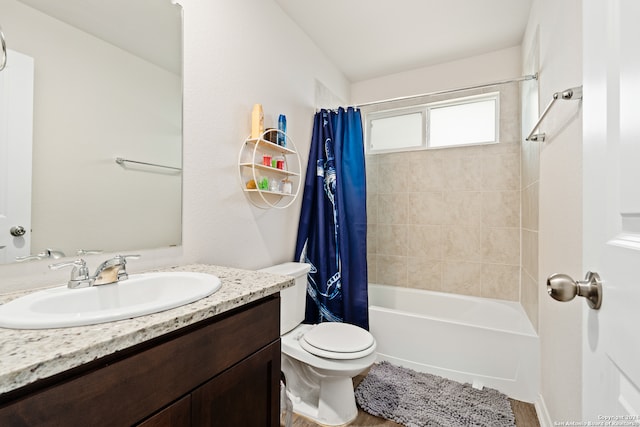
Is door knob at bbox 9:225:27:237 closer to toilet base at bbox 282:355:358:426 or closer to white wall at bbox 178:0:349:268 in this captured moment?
white wall at bbox 178:0:349:268

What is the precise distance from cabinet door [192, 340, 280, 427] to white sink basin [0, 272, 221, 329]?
248 millimetres

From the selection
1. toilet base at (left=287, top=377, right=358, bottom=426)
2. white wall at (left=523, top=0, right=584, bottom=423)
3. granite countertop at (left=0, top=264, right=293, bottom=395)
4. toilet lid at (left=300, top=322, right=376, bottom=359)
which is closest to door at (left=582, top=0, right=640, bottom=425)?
white wall at (left=523, top=0, right=584, bottom=423)

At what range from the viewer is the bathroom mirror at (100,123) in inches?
34.3

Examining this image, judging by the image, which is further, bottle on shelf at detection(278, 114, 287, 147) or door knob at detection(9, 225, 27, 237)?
bottle on shelf at detection(278, 114, 287, 147)

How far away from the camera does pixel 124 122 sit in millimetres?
1086

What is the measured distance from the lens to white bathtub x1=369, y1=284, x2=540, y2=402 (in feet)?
5.60

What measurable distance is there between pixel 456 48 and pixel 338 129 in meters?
1.23

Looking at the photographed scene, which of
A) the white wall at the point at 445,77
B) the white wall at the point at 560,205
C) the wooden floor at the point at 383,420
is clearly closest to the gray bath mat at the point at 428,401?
the wooden floor at the point at 383,420

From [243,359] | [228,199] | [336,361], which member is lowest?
[336,361]

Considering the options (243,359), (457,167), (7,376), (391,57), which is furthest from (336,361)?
(391,57)

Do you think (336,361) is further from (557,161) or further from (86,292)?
(557,161)

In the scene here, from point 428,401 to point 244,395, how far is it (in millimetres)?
1278

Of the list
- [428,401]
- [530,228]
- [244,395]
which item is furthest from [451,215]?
[244,395]

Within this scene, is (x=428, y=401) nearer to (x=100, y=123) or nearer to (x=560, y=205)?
(x=560, y=205)
